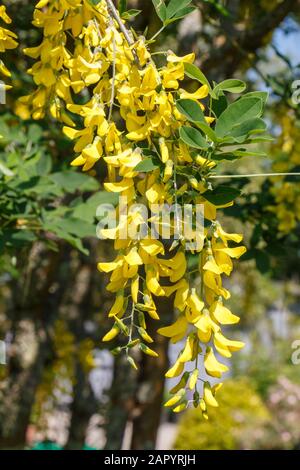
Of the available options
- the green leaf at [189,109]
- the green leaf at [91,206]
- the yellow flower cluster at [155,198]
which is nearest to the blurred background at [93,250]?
the green leaf at [91,206]

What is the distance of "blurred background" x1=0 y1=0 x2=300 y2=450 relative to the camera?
157 centimetres

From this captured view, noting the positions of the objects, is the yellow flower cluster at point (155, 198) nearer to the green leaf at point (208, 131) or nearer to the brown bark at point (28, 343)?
the green leaf at point (208, 131)

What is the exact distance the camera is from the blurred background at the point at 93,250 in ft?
5.16

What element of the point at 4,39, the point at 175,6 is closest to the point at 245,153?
the point at 175,6

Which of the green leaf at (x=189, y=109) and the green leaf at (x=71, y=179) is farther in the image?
the green leaf at (x=71, y=179)

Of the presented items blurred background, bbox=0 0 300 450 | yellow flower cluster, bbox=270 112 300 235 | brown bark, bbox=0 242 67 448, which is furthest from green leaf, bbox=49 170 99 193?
brown bark, bbox=0 242 67 448

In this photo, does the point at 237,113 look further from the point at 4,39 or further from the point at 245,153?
the point at 4,39

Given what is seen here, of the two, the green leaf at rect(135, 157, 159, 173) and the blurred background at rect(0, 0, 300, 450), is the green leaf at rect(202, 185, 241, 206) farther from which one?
the blurred background at rect(0, 0, 300, 450)

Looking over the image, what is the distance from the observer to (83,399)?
11.8 ft

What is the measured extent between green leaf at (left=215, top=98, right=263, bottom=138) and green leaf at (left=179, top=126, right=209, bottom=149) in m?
0.04

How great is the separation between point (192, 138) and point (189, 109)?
38 millimetres

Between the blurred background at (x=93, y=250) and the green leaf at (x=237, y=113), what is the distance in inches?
10.0

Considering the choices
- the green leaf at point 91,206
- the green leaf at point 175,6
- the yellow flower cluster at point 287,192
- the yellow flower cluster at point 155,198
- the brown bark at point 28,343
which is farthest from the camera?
the brown bark at point 28,343

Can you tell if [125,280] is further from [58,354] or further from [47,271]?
[58,354]
